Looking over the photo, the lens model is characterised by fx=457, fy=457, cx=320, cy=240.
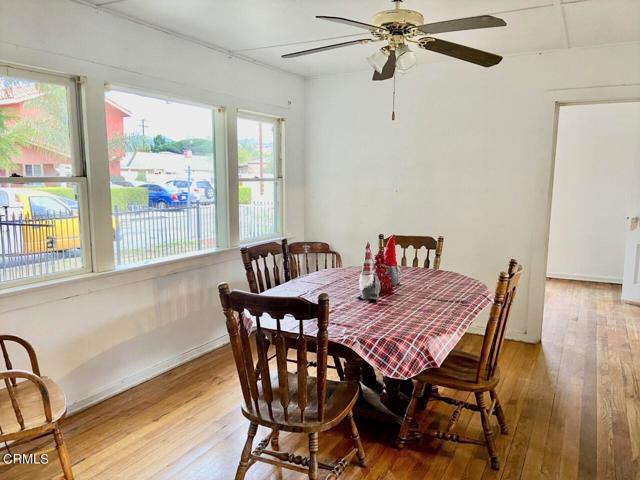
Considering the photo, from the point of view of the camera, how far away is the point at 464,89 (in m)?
3.91

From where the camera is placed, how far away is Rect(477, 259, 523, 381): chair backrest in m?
2.03

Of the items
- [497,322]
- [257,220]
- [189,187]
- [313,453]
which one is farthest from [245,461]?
[257,220]

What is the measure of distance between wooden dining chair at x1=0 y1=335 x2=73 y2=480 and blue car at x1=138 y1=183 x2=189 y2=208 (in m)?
1.40

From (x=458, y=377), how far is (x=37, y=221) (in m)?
2.38

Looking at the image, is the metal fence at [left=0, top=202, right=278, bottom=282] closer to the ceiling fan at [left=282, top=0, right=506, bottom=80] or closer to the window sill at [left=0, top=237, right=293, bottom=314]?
A: the window sill at [left=0, top=237, right=293, bottom=314]

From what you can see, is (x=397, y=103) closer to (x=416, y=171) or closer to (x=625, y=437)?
(x=416, y=171)

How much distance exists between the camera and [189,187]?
11.5 ft

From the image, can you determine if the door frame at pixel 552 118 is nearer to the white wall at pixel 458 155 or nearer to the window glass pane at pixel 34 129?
the white wall at pixel 458 155

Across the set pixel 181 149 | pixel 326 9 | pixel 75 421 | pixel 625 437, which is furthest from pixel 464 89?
pixel 75 421

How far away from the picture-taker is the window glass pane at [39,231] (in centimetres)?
242

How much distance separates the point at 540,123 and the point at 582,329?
195 cm

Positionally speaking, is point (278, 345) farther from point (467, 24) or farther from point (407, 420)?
point (467, 24)

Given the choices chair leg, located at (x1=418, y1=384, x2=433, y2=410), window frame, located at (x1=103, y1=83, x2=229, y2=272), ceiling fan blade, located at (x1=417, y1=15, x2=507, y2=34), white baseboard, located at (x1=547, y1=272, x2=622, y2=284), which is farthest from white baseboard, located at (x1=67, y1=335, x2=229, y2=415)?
white baseboard, located at (x1=547, y1=272, x2=622, y2=284)

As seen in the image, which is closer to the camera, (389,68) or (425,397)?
(389,68)
